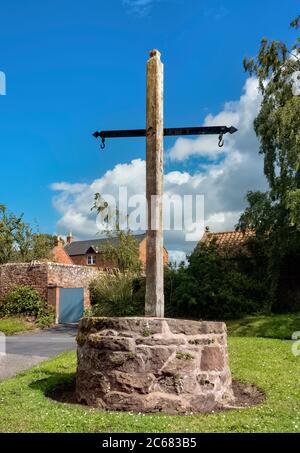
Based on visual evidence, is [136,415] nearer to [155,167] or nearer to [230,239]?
[155,167]

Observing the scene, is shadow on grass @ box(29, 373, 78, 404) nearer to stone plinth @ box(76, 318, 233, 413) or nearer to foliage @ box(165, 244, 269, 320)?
stone plinth @ box(76, 318, 233, 413)

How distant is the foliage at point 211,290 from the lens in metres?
19.8

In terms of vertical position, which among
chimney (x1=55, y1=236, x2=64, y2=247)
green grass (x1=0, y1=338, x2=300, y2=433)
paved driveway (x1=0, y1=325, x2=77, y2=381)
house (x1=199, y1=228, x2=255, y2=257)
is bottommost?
paved driveway (x1=0, y1=325, x2=77, y2=381)

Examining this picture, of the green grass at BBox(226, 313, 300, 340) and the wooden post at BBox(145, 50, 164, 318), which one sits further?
the green grass at BBox(226, 313, 300, 340)

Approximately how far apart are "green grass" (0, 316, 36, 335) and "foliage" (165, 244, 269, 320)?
253 inches

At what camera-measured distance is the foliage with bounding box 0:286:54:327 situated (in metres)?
23.0

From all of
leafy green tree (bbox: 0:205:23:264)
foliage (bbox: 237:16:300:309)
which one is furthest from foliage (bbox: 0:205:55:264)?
foliage (bbox: 237:16:300:309)

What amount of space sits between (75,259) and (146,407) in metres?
52.3

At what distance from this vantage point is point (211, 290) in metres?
19.8

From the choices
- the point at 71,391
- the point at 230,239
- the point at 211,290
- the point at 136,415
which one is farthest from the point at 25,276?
the point at 136,415

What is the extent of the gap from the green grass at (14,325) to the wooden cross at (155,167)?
15.3 m

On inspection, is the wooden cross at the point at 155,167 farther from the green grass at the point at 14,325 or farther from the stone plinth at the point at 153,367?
the green grass at the point at 14,325

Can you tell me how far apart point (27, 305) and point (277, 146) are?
13581 millimetres

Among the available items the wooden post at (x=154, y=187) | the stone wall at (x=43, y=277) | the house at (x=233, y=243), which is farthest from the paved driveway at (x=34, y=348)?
the house at (x=233, y=243)
